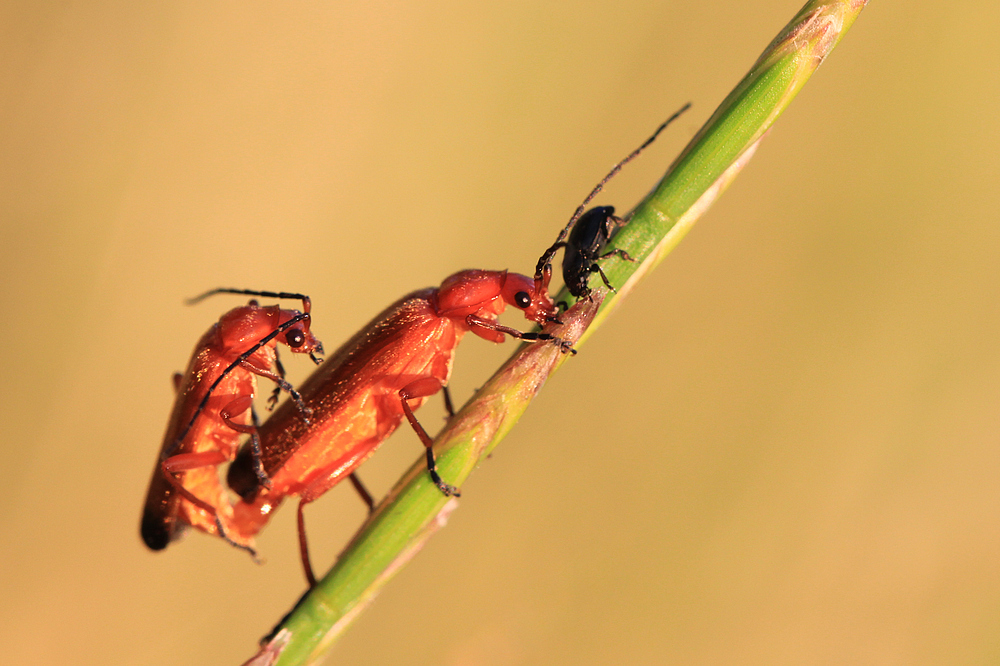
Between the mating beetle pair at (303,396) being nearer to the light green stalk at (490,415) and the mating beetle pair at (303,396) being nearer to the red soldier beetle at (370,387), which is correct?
the red soldier beetle at (370,387)

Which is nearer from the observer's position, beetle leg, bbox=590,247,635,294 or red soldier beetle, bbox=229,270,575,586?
beetle leg, bbox=590,247,635,294

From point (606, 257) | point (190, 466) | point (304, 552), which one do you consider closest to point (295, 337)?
point (190, 466)

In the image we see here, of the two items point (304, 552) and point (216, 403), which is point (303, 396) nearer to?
point (216, 403)

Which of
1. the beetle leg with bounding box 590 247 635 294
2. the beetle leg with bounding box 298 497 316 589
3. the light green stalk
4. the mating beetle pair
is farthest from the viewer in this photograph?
the mating beetle pair

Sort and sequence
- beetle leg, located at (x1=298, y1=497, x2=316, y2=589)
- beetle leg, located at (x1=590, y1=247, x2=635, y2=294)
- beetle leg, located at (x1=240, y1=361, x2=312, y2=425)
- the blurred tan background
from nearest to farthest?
beetle leg, located at (x1=590, y1=247, x2=635, y2=294)
beetle leg, located at (x1=298, y1=497, x2=316, y2=589)
beetle leg, located at (x1=240, y1=361, x2=312, y2=425)
the blurred tan background

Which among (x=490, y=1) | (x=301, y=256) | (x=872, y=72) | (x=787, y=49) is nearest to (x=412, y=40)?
(x=490, y=1)

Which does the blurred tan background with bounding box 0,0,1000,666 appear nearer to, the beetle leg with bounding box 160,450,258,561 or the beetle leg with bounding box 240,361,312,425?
the beetle leg with bounding box 160,450,258,561

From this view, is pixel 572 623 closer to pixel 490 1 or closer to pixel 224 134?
pixel 224 134

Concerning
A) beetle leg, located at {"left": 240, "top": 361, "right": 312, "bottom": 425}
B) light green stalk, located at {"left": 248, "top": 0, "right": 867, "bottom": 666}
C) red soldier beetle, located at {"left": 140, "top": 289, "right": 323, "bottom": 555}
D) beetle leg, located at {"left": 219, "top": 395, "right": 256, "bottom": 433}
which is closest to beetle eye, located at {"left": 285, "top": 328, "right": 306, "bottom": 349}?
red soldier beetle, located at {"left": 140, "top": 289, "right": 323, "bottom": 555}
